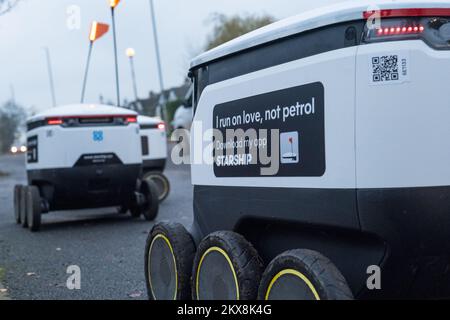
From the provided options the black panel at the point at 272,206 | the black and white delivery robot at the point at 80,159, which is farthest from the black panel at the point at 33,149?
the black panel at the point at 272,206

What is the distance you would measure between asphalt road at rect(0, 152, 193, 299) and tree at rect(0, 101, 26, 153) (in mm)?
A: 81160

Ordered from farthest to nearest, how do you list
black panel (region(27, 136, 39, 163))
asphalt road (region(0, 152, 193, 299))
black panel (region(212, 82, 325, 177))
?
black panel (region(27, 136, 39, 163))
asphalt road (region(0, 152, 193, 299))
black panel (region(212, 82, 325, 177))

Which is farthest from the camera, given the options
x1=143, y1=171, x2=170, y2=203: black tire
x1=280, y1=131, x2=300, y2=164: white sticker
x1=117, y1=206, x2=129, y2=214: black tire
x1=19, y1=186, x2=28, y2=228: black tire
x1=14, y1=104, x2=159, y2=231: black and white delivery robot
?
x1=143, y1=171, x2=170, y2=203: black tire

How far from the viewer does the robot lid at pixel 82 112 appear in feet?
35.6

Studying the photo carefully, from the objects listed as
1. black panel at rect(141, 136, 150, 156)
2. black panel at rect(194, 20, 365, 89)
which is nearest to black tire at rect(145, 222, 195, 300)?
black panel at rect(194, 20, 365, 89)

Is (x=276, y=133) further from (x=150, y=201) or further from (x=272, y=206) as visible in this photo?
(x=150, y=201)

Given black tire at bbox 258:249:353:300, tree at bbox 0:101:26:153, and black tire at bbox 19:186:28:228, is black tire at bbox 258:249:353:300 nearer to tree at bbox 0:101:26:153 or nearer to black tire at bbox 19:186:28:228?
black tire at bbox 19:186:28:228

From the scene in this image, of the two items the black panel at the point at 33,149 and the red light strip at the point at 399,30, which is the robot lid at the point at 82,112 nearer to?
the black panel at the point at 33,149

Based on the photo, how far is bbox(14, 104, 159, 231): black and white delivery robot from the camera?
10797 mm

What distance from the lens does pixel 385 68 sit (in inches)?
116

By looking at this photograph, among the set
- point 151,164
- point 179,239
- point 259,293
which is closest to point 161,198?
point 151,164

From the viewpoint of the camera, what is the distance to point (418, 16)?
9.93 ft

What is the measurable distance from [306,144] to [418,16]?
0.83 metres

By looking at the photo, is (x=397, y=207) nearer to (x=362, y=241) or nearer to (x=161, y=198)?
(x=362, y=241)
